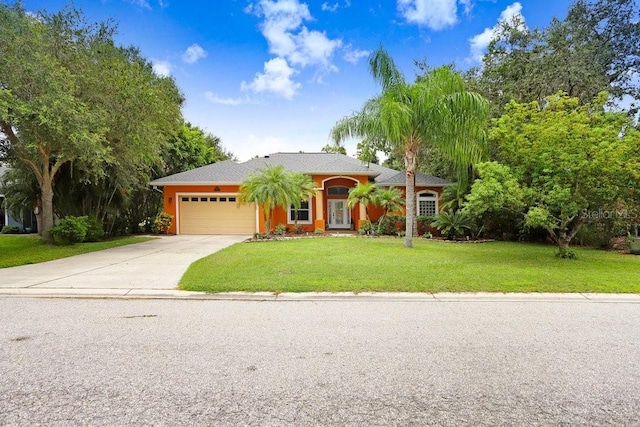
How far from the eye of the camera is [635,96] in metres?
18.5

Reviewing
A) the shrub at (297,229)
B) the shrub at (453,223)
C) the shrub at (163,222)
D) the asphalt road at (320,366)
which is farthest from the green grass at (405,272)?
the shrub at (163,222)

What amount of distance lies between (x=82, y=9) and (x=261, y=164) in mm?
10918

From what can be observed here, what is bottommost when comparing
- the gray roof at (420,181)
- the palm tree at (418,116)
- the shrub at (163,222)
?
the shrub at (163,222)

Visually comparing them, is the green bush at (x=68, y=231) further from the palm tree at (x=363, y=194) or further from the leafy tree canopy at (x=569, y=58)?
the leafy tree canopy at (x=569, y=58)

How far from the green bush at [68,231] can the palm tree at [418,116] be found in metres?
10.6

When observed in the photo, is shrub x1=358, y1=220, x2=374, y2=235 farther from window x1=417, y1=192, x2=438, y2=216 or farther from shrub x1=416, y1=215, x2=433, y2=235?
window x1=417, y1=192, x2=438, y2=216

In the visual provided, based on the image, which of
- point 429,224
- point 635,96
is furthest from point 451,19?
point 635,96

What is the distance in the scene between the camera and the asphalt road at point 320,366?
2635 mm

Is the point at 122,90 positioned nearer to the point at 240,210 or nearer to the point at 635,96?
the point at 240,210

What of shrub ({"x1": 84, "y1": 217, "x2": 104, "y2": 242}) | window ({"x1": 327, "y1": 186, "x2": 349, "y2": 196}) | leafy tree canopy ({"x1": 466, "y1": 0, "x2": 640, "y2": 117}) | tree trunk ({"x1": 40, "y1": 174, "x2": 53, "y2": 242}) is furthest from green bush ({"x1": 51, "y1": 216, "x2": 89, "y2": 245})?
leafy tree canopy ({"x1": 466, "y1": 0, "x2": 640, "y2": 117})

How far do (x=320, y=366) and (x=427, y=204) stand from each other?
16.9 meters

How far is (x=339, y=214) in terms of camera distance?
2041 centimetres

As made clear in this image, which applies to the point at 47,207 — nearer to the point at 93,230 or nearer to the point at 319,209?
the point at 93,230

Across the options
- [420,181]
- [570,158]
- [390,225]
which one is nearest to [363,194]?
[390,225]
